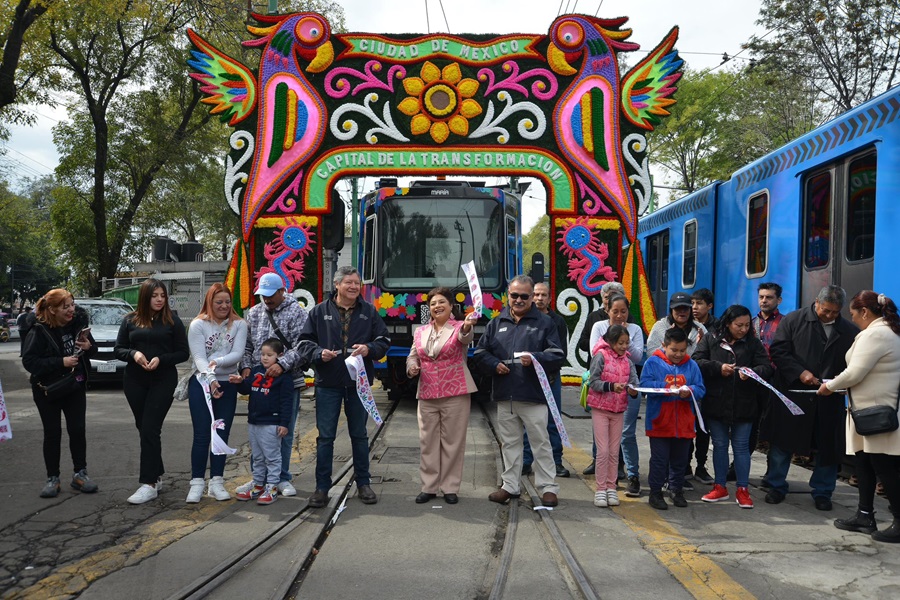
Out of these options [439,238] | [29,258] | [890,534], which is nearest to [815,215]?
[890,534]

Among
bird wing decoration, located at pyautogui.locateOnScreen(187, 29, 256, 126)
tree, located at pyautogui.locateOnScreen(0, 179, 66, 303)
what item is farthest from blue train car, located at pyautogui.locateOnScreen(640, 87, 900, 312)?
tree, located at pyautogui.locateOnScreen(0, 179, 66, 303)

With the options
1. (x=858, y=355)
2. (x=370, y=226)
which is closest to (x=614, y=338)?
(x=858, y=355)

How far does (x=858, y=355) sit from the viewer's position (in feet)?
17.4

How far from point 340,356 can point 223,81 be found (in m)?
8.09

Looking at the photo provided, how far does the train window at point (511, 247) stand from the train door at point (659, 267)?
13.1ft

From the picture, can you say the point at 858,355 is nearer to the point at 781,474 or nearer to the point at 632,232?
the point at 781,474

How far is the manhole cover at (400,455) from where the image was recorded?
25.0 feet

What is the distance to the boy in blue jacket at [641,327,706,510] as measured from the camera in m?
5.88

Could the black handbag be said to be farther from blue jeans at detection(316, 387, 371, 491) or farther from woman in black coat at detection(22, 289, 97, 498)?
woman in black coat at detection(22, 289, 97, 498)

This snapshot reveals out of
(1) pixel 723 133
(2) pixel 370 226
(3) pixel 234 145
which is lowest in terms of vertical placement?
(2) pixel 370 226

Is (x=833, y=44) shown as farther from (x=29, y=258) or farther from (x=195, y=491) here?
(x=29, y=258)

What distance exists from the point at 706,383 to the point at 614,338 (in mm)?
850

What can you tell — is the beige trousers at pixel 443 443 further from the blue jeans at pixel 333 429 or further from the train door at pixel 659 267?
the train door at pixel 659 267

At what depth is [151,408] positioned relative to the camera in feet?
19.8
